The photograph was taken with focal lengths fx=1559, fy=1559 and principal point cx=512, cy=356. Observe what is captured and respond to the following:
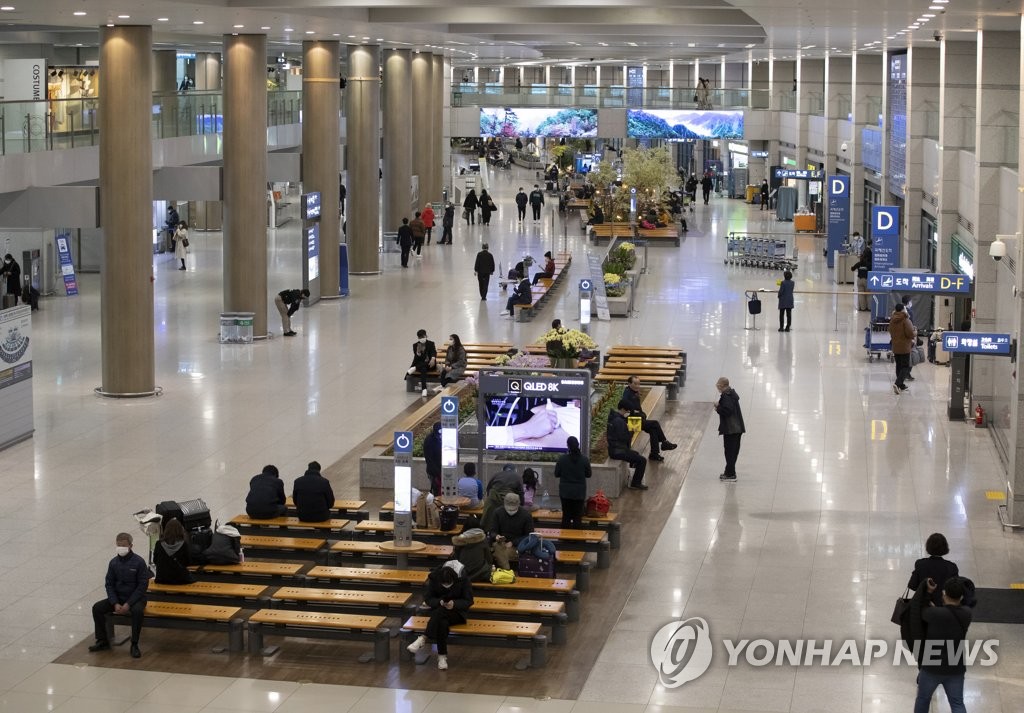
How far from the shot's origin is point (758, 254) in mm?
41250

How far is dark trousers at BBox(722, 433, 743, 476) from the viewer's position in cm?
1817

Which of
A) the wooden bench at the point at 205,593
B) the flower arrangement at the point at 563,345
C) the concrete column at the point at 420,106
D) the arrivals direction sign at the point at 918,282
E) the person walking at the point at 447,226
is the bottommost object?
the wooden bench at the point at 205,593

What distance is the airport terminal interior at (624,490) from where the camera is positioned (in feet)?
38.4

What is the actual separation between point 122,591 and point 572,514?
192 inches

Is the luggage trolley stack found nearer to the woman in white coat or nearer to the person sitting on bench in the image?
the person sitting on bench

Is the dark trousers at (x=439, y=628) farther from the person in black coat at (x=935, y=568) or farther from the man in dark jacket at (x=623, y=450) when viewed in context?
the man in dark jacket at (x=623, y=450)

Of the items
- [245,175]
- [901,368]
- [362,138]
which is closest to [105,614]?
[901,368]

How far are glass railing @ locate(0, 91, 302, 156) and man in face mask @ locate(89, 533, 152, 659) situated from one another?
11.5 meters

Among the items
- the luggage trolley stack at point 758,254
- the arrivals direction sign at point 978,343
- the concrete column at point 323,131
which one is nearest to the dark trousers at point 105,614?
the arrivals direction sign at point 978,343

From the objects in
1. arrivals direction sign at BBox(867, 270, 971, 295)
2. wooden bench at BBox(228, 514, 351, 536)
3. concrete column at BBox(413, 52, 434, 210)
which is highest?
concrete column at BBox(413, 52, 434, 210)

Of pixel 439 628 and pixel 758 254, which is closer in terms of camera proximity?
pixel 439 628

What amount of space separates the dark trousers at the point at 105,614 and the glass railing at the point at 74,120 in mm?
11719

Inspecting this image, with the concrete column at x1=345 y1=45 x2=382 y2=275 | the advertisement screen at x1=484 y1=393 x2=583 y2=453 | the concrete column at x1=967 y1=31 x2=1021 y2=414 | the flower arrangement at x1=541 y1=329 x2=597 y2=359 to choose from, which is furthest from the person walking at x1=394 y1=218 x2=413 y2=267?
the advertisement screen at x1=484 y1=393 x2=583 y2=453

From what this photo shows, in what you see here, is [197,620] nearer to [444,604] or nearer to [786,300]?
[444,604]
